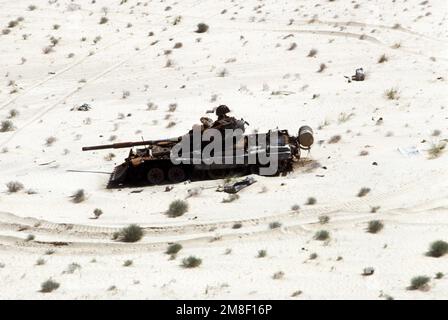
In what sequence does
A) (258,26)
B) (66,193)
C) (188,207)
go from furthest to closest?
(258,26)
(66,193)
(188,207)

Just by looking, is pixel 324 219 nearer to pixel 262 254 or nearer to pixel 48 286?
pixel 262 254

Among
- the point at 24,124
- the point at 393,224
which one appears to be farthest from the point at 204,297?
the point at 24,124

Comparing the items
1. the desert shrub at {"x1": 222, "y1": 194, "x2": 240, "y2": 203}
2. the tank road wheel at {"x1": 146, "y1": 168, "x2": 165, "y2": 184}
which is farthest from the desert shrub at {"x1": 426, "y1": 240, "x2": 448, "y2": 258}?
the tank road wheel at {"x1": 146, "y1": 168, "x2": 165, "y2": 184}

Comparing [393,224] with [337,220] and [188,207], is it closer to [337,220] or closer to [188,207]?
[337,220]

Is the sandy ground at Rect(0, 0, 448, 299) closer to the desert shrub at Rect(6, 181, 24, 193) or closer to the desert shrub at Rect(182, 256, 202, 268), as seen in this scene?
the desert shrub at Rect(182, 256, 202, 268)

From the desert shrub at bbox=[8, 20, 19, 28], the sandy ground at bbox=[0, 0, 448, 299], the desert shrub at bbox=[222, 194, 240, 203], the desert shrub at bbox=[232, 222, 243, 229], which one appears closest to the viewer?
the sandy ground at bbox=[0, 0, 448, 299]

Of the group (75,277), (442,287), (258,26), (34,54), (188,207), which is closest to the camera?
(442,287)
